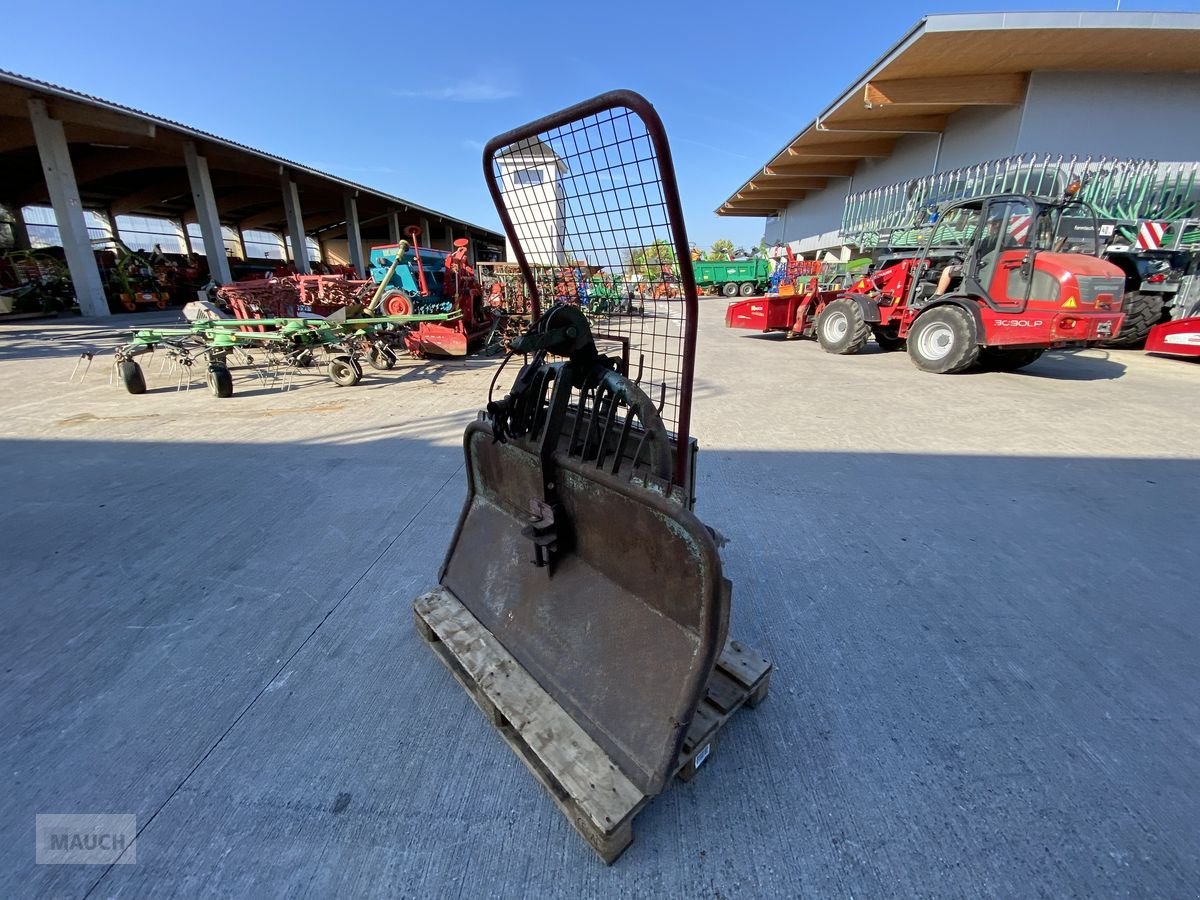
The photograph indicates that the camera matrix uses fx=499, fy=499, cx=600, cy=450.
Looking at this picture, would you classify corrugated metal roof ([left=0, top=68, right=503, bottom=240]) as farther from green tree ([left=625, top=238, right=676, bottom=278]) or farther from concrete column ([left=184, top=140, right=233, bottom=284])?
green tree ([left=625, top=238, right=676, bottom=278])

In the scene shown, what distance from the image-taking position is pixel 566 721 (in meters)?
1.58

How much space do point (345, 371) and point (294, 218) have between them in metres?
19.8

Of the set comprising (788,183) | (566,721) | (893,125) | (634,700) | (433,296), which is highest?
(788,183)

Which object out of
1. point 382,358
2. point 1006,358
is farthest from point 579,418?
point 1006,358

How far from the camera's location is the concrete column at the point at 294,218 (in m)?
20.8

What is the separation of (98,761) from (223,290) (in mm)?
9833

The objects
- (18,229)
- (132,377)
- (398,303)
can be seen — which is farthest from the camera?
(18,229)

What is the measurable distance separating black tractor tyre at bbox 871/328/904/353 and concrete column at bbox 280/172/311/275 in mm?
21606

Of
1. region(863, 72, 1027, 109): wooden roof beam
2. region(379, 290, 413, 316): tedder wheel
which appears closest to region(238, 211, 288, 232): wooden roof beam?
region(379, 290, 413, 316): tedder wheel

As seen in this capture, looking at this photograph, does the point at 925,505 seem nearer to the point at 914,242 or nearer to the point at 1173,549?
the point at 1173,549

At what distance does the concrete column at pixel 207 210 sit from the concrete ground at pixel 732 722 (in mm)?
17519

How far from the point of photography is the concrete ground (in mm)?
1359

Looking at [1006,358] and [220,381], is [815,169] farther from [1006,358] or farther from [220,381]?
[220,381]

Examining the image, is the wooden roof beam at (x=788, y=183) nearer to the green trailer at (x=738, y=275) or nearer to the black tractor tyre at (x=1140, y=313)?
the green trailer at (x=738, y=275)
